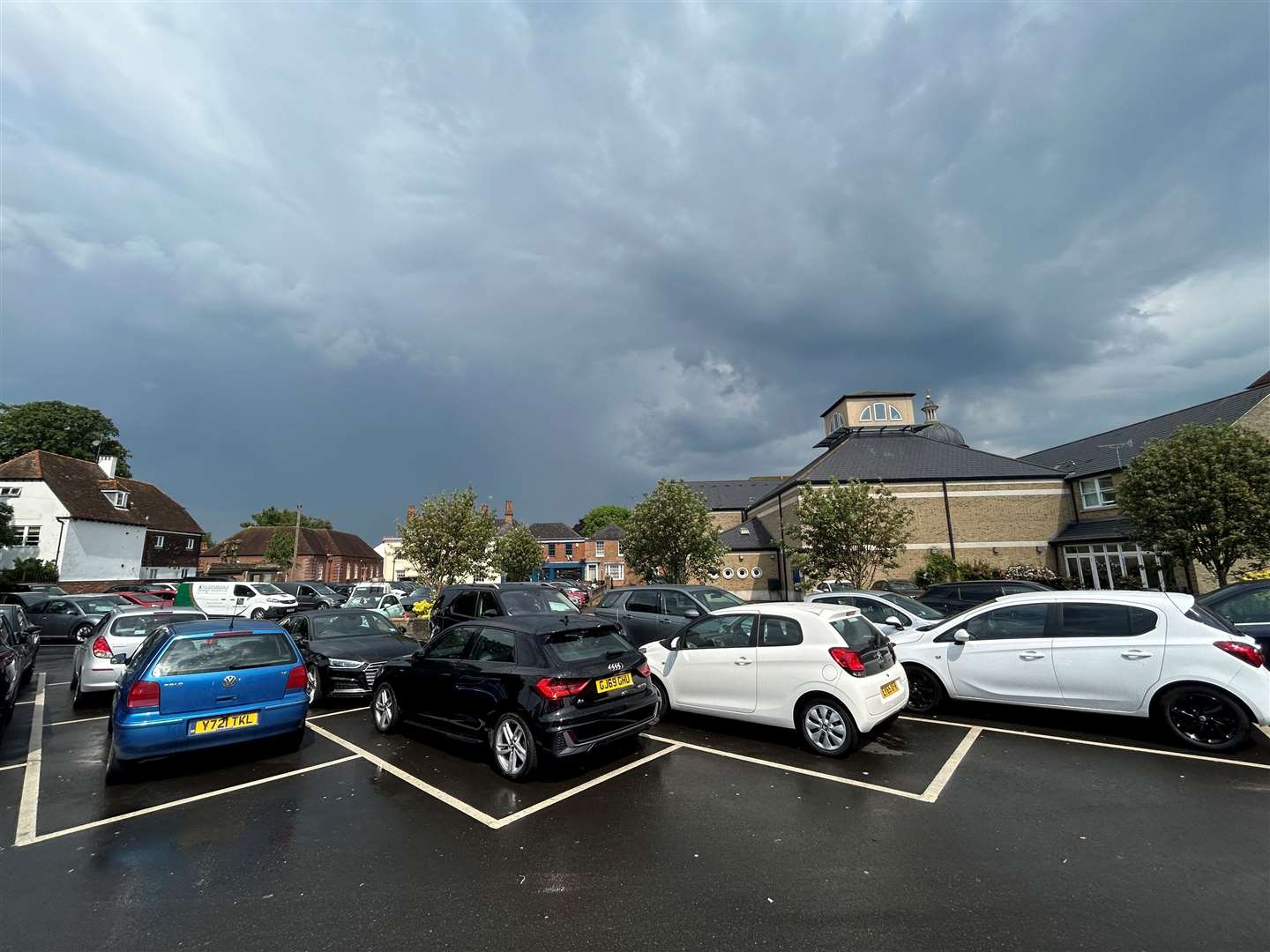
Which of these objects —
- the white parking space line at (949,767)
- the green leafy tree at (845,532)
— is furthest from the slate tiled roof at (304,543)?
the white parking space line at (949,767)

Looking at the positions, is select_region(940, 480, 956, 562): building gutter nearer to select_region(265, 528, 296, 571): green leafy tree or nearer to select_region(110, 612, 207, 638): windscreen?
select_region(110, 612, 207, 638): windscreen

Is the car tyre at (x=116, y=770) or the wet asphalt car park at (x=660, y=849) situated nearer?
the wet asphalt car park at (x=660, y=849)

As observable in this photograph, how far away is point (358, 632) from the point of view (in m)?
10.4

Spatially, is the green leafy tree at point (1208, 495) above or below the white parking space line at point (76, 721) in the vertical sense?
above

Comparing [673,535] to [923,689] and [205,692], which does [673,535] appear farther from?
[205,692]

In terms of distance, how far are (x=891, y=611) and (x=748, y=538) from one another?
120ft

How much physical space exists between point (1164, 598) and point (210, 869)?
31.8 feet

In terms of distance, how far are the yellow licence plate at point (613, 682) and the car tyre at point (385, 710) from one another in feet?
10.7

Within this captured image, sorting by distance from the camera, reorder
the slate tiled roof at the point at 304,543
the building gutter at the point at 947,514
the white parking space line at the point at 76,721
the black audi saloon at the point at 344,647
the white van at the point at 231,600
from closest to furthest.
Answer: the white parking space line at the point at 76,721 < the black audi saloon at the point at 344,647 < the white van at the point at 231,600 < the building gutter at the point at 947,514 < the slate tiled roof at the point at 304,543

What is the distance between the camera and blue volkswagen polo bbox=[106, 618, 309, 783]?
18.8 feet

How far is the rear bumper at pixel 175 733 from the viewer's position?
5.66 m

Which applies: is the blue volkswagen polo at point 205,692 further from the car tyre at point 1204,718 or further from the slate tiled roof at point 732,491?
the slate tiled roof at point 732,491

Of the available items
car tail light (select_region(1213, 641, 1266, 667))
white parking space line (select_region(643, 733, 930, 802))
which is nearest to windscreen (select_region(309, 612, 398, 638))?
white parking space line (select_region(643, 733, 930, 802))

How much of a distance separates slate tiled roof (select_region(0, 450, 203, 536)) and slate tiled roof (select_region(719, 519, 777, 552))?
138 feet
